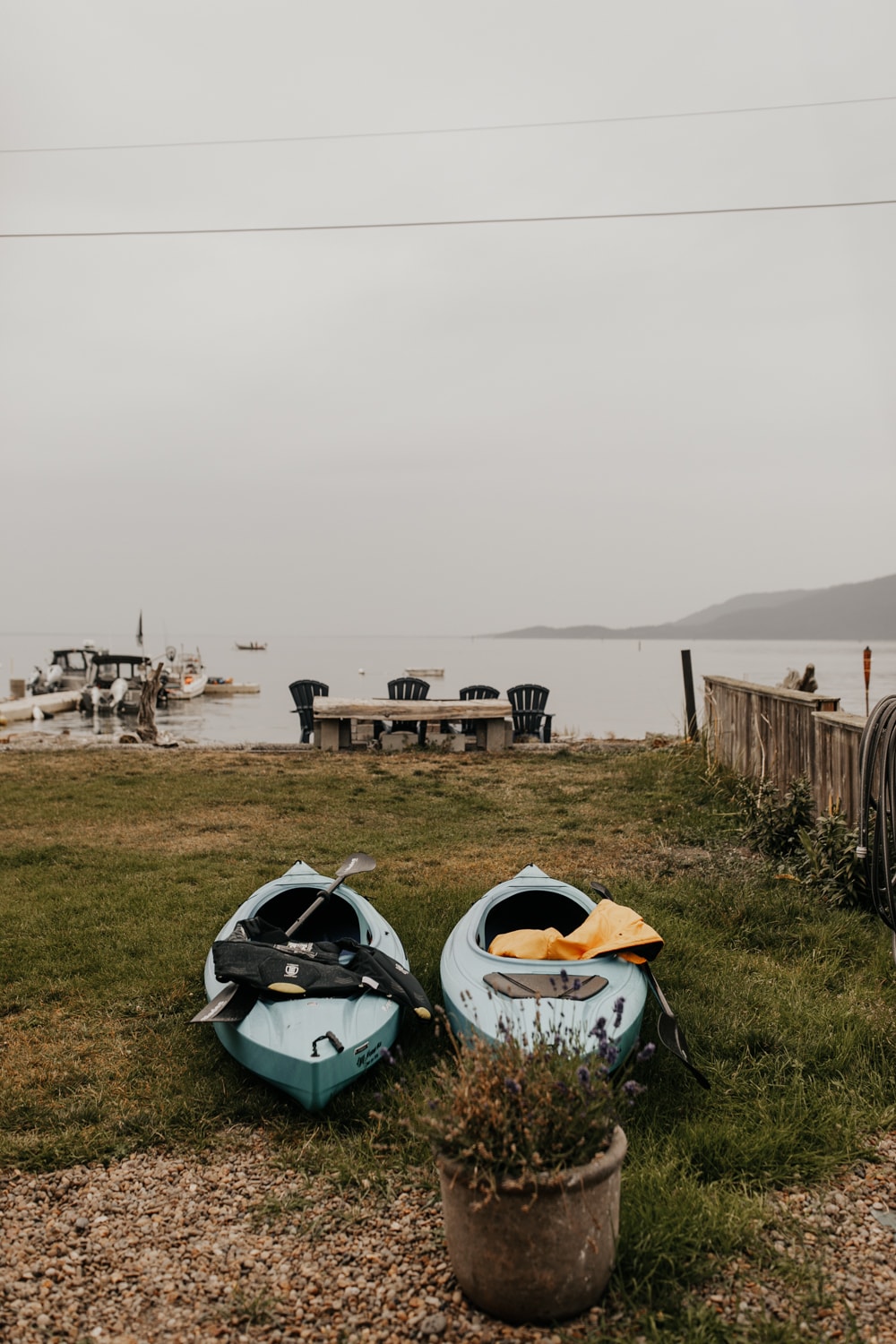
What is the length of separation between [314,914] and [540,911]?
1.09m

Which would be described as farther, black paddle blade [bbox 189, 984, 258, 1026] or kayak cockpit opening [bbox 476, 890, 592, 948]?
kayak cockpit opening [bbox 476, 890, 592, 948]

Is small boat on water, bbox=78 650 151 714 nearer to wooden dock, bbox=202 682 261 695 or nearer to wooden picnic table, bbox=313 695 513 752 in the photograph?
wooden dock, bbox=202 682 261 695

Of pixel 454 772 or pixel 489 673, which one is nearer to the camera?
pixel 454 772

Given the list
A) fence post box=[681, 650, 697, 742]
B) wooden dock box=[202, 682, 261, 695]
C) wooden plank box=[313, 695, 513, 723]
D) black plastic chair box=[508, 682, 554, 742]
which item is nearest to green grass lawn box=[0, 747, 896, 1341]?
fence post box=[681, 650, 697, 742]

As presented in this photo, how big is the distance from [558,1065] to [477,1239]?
0.43 m

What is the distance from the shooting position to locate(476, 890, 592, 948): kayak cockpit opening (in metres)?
4.45

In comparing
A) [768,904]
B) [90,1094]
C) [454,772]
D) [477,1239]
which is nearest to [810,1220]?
[477,1239]

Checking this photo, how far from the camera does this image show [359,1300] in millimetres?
2314

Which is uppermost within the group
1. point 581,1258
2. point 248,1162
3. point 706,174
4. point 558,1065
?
point 706,174

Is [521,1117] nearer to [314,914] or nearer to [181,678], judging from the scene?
[314,914]

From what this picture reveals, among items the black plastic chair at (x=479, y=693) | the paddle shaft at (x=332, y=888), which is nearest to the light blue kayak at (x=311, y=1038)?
the paddle shaft at (x=332, y=888)

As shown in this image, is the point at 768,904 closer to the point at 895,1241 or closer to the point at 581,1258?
the point at 895,1241

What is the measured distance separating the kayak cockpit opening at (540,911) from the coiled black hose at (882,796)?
1358 millimetres

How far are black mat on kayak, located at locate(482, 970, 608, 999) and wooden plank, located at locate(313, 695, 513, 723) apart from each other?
9565 mm
